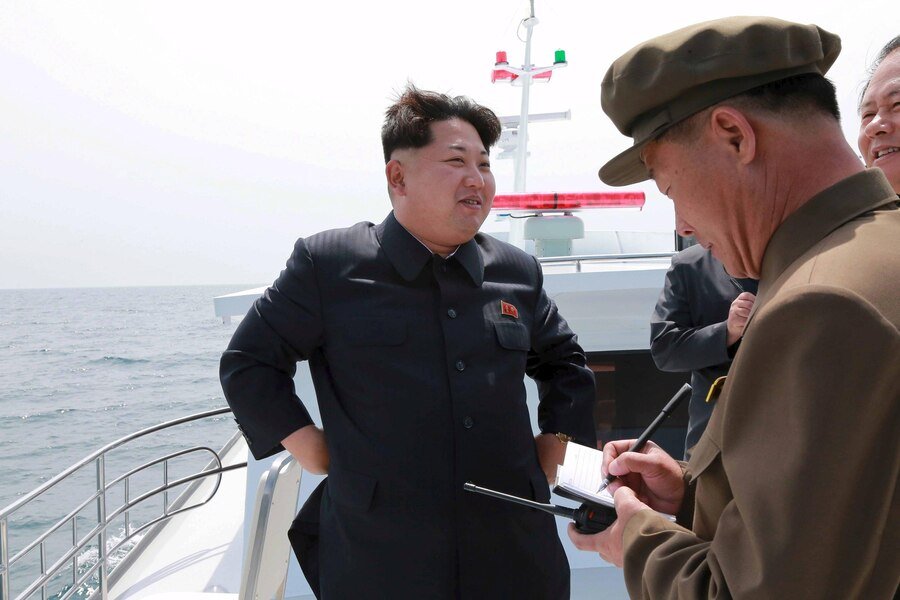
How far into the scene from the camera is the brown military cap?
888mm

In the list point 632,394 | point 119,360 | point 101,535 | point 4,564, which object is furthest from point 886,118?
point 119,360

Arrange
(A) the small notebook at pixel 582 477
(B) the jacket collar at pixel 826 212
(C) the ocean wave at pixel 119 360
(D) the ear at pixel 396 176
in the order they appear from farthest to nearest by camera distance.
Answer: (C) the ocean wave at pixel 119 360, (D) the ear at pixel 396 176, (A) the small notebook at pixel 582 477, (B) the jacket collar at pixel 826 212

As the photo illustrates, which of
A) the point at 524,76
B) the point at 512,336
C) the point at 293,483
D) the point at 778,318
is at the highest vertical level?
the point at 524,76

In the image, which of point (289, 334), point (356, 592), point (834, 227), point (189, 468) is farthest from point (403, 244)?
point (189, 468)

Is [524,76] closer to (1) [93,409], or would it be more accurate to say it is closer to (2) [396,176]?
(2) [396,176]

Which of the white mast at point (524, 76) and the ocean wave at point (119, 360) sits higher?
the white mast at point (524, 76)

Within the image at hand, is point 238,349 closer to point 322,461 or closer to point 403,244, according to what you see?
point 322,461

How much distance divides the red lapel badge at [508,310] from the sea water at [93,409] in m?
4.38

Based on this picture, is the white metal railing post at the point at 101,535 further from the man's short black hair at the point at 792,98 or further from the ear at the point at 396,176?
the man's short black hair at the point at 792,98

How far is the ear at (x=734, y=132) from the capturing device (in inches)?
34.4

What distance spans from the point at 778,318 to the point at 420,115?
145 cm

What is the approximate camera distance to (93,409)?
67.1 feet

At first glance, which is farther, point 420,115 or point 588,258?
point 588,258

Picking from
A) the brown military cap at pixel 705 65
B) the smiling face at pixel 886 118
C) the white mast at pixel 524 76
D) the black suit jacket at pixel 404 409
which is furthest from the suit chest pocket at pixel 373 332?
the white mast at pixel 524 76
